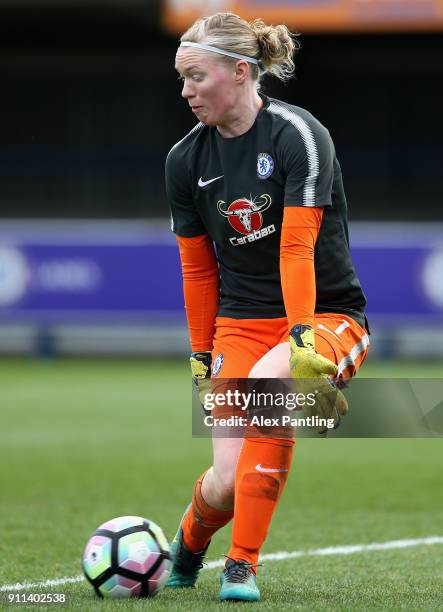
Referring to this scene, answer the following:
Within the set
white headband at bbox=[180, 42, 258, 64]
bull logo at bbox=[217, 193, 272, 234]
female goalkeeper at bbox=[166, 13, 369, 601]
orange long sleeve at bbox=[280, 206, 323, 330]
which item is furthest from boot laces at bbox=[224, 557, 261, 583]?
white headband at bbox=[180, 42, 258, 64]

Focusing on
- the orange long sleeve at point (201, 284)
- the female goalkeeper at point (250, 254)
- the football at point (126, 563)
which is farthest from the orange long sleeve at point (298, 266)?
the football at point (126, 563)

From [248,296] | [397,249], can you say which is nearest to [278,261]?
[248,296]

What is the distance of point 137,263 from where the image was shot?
54.6 feet

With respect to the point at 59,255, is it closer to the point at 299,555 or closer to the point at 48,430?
the point at 48,430

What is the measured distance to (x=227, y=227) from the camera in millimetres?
4629

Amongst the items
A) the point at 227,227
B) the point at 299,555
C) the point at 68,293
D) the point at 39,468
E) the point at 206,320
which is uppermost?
the point at 227,227

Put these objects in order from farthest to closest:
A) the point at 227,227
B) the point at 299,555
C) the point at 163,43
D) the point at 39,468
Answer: the point at 163,43
the point at 39,468
the point at 299,555
the point at 227,227

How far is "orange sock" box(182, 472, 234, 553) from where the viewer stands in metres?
4.78

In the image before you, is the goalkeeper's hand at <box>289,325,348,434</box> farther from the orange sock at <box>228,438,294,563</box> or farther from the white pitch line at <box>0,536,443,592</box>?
the white pitch line at <box>0,536,443,592</box>

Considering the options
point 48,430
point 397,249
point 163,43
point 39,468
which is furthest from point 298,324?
point 163,43

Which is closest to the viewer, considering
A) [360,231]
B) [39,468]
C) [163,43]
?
[39,468]

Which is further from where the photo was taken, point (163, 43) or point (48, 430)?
point (163, 43)

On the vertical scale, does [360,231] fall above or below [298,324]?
below

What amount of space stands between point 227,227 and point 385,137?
1791 centimetres
